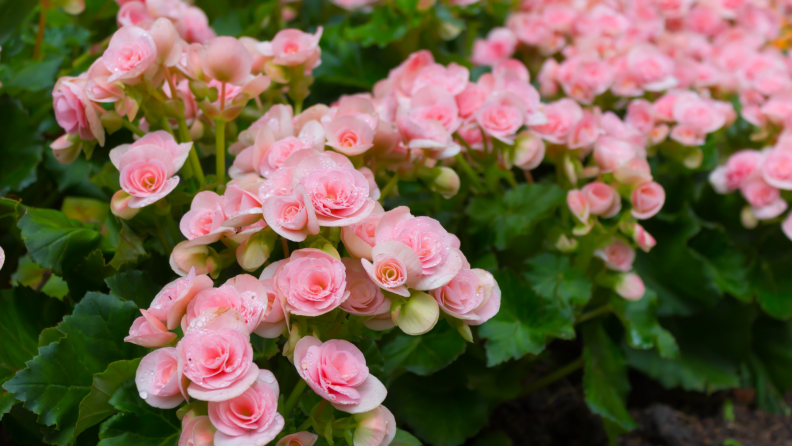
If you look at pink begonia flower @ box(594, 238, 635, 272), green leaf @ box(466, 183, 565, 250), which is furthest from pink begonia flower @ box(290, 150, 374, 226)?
pink begonia flower @ box(594, 238, 635, 272)

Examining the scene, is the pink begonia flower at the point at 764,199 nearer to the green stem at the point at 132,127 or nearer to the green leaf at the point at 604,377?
the green leaf at the point at 604,377

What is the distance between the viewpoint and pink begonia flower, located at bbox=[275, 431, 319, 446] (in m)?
0.61

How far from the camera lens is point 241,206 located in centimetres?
65

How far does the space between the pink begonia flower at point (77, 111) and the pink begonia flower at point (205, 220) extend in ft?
0.68

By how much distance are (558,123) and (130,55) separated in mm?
675

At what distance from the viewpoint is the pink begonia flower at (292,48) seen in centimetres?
93

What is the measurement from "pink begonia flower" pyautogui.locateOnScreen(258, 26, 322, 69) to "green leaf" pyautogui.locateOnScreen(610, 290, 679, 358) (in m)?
0.71

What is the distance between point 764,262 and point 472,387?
0.81m

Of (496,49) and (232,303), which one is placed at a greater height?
(232,303)

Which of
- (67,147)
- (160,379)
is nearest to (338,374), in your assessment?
(160,379)

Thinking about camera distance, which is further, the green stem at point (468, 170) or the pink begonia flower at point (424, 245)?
the green stem at point (468, 170)

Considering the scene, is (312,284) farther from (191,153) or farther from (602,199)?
(602,199)

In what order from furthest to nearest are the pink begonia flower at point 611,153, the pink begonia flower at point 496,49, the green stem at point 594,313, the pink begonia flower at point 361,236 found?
1. the pink begonia flower at point 496,49
2. the green stem at point 594,313
3. the pink begonia flower at point 611,153
4. the pink begonia flower at point 361,236

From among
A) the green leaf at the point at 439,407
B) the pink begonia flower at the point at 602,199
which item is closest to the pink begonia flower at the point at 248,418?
the green leaf at the point at 439,407
